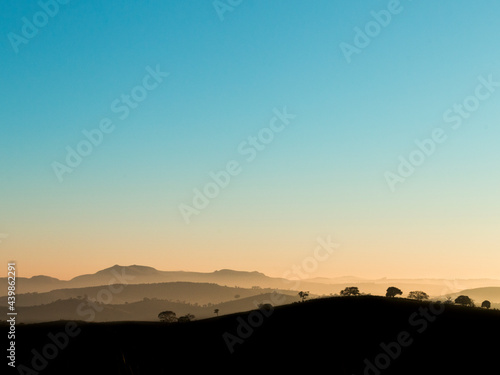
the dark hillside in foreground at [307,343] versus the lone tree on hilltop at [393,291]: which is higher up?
the lone tree on hilltop at [393,291]

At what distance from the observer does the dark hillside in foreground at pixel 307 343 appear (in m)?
44.9

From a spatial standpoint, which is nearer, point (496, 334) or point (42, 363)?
point (42, 363)

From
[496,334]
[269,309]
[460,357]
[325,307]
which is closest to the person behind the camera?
[460,357]

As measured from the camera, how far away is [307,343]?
52250 millimetres

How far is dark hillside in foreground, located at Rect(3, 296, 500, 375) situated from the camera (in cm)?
4491

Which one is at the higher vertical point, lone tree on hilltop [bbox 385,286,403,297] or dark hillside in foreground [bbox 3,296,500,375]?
lone tree on hilltop [bbox 385,286,403,297]

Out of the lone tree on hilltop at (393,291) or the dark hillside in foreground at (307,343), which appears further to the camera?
the lone tree on hilltop at (393,291)

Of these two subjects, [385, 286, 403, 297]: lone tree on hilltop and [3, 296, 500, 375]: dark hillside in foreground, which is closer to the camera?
[3, 296, 500, 375]: dark hillside in foreground

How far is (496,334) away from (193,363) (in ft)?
96.2

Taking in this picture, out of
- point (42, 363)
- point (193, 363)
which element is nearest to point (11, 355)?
point (42, 363)

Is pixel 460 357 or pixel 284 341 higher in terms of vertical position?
pixel 284 341

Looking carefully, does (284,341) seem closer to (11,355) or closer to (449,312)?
(449,312)

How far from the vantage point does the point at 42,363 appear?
153 feet

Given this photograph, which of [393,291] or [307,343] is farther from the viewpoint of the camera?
[393,291]
